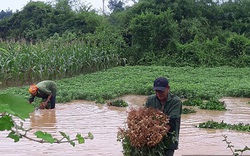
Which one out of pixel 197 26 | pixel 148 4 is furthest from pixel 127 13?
pixel 197 26

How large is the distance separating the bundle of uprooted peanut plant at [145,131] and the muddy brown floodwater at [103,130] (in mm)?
3053

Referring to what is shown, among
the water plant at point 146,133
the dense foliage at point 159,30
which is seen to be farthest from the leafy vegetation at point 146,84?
the water plant at point 146,133

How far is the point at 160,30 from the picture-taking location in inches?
985

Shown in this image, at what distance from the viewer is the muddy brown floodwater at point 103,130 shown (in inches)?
287

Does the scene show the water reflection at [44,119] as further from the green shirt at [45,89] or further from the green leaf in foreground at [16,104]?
the green leaf in foreground at [16,104]

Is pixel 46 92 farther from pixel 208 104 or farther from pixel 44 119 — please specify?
pixel 208 104

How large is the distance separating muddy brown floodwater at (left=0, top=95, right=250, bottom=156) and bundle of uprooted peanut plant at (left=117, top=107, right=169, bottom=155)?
3.05m

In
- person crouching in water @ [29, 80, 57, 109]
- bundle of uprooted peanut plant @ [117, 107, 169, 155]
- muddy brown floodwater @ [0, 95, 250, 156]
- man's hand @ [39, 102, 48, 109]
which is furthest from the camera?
man's hand @ [39, 102, 48, 109]

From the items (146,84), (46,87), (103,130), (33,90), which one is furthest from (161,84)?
(146,84)

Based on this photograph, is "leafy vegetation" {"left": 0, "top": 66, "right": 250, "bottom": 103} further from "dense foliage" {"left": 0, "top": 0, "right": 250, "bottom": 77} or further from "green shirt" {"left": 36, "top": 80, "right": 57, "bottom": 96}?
"dense foliage" {"left": 0, "top": 0, "right": 250, "bottom": 77}

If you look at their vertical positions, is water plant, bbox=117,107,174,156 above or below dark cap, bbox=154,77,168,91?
below

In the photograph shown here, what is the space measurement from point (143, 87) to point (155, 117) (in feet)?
36.6

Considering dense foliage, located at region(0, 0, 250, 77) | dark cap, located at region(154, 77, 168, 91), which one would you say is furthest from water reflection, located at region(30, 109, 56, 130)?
dense foliage, located at region(0, 0, 250, 77)

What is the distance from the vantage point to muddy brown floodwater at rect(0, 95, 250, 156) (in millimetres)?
7289
